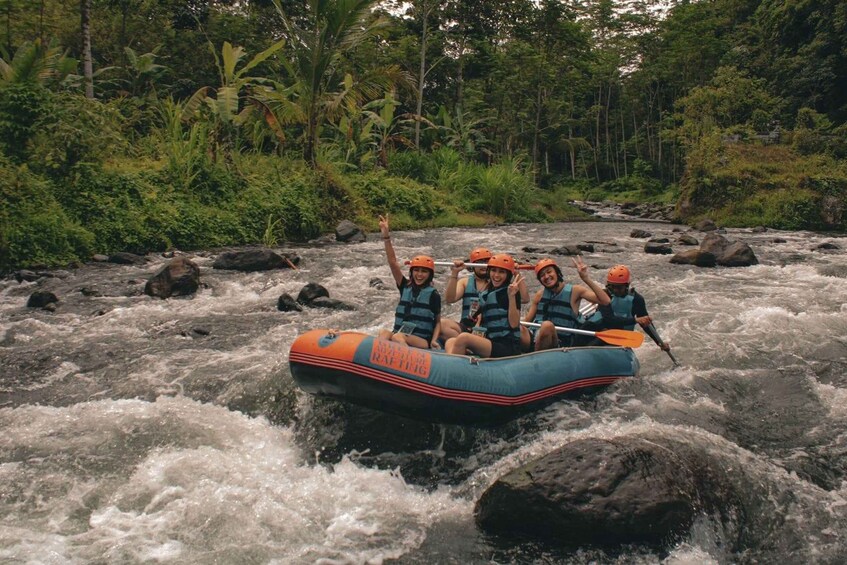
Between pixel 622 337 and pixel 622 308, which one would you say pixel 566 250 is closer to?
pixel 622 308

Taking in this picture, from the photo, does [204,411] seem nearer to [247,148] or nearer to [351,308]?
[351,308]

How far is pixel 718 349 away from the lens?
7324 mm

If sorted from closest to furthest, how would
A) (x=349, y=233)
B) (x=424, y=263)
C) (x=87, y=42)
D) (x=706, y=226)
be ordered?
(x=424, y=263), (x=87, y=42), (x=349, y=233), (x=706, y=226)

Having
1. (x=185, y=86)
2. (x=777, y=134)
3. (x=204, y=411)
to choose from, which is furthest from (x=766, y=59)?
(x=204, y=411)

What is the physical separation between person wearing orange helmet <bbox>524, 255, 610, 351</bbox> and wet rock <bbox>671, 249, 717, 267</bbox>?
6.66 meters

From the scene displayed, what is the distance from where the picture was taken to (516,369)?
5223 mm

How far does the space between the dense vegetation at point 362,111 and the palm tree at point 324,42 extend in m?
0.05

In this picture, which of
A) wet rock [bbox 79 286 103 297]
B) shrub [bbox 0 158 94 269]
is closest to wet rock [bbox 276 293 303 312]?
wet rock [bbox 79 286 103 297]

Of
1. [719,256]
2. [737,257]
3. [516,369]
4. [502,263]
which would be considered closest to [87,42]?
[502,263]

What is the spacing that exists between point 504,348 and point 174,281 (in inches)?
204

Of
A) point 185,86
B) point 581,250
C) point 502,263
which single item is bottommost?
point 581,250

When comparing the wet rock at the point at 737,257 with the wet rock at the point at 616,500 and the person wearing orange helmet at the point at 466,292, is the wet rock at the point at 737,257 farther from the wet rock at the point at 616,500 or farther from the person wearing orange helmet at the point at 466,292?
the wet rock at the point at 616,500

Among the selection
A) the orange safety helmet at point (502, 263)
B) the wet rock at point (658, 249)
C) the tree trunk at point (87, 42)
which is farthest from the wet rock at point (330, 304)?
the tree trunk at point (87, 42)

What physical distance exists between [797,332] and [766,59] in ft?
75.7
